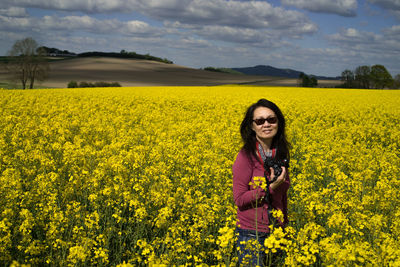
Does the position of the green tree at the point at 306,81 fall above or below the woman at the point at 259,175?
above

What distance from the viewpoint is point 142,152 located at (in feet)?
22.8

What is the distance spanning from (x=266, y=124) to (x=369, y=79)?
7597 centimetres

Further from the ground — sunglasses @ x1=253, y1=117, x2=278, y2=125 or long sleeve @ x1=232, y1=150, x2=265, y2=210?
sunglasses @ x1=253, y1=117, x2=278, y2=125

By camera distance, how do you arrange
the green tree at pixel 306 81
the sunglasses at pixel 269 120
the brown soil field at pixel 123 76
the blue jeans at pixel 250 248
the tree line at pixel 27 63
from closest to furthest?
the blue jeans at pixel 250 248
the sunglasses at pixel 269 120
the tree line at pixel 27 63
the brown soil field at pixel 123 76
the green tree at pixel 306 81

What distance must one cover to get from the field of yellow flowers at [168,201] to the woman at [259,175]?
19cm

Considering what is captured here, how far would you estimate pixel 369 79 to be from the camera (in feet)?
228

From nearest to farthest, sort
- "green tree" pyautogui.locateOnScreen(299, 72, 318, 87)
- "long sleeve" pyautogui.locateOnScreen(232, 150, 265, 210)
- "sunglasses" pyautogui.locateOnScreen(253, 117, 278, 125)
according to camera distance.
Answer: "long sleeve" pyautogui.locateOnScreen(232, 150, 265, 210)
"sunglasses" pyautogui.locateOnScreen(253, 117, 278, 125)
"green tree" pyautogui.locateOnScreen(299, 72, 318, 87)

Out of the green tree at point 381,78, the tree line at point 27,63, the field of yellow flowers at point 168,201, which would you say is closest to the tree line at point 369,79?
the green tree at point 381,78

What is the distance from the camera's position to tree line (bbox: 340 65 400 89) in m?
68.8

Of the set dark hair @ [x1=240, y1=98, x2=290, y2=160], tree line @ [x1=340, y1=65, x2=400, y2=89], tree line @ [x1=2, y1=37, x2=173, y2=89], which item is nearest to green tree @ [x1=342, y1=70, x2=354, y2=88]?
Result: tree line @ [x1=340, y1=65, x2=400, y2=89]

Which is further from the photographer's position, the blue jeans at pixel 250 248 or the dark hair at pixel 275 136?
the dark hair at pixel 275 136

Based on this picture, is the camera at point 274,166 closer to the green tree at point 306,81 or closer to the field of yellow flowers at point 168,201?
the field of yellow flowers at point 168,201

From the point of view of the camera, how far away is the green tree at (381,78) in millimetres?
70106

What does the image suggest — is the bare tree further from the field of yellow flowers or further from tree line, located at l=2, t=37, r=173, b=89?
the field of yellow flowers
